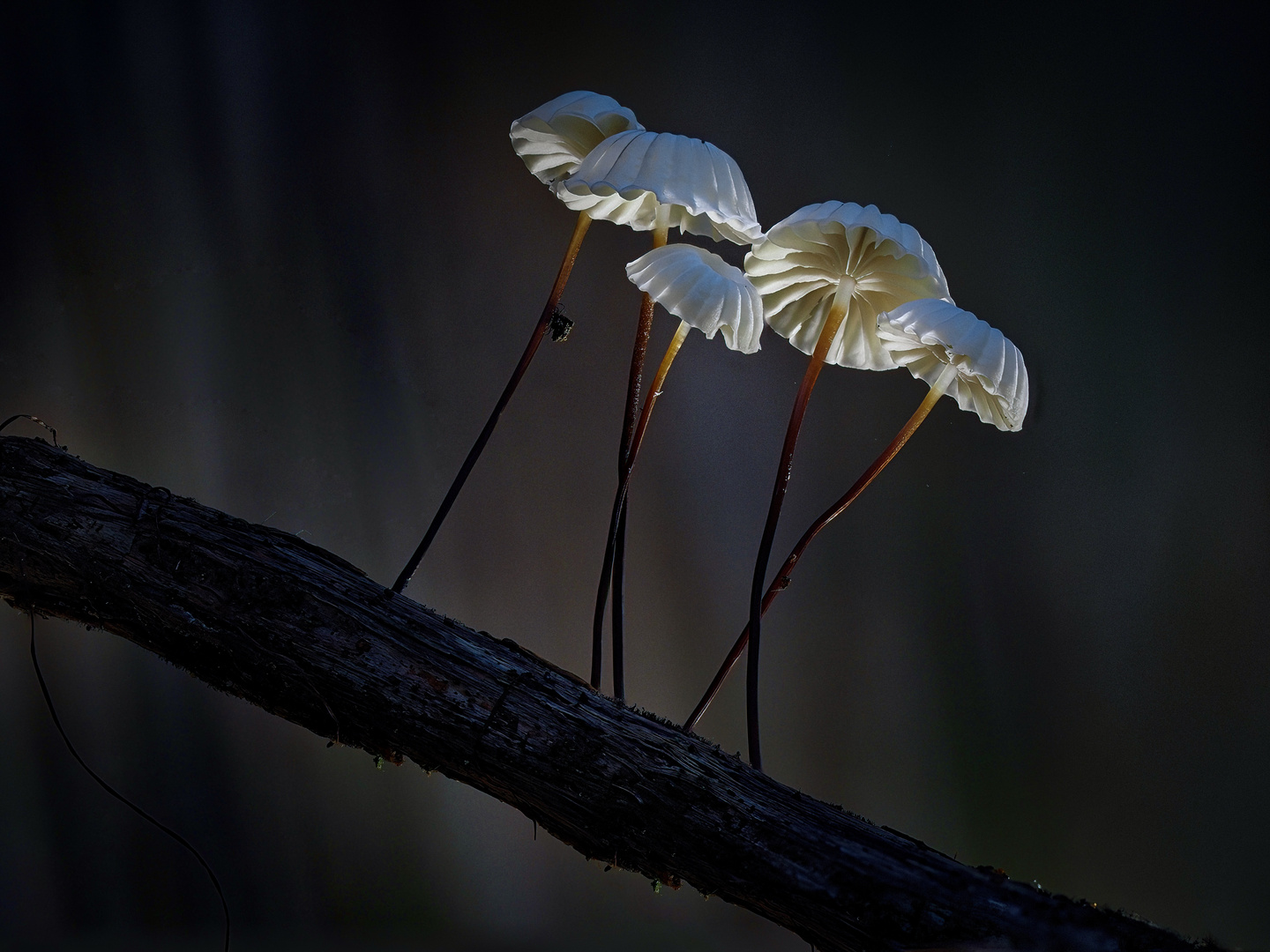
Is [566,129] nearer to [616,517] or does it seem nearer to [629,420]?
[629,420]

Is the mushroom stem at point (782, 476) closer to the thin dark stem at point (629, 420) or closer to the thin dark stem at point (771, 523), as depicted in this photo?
the thin dark stem at point (771, 523)

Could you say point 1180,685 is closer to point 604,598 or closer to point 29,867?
point 604,598

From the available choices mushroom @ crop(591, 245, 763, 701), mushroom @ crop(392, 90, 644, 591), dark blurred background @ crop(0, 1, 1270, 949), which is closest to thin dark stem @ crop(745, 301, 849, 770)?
mushroom @ crop(591, 245, 763, 701)

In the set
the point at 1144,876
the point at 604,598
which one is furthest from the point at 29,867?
the point at 1144,876

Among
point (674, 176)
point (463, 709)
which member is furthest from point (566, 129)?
point (463, 709)

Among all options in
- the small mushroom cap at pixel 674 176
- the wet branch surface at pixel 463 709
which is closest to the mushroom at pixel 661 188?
the small mushroom cap at pixel 674 176

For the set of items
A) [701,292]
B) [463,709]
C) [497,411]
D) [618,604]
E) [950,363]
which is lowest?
[463,709]

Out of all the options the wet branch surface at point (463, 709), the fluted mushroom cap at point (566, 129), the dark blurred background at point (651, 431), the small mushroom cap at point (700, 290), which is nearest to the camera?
the wet branch surface at point (463, 709)
